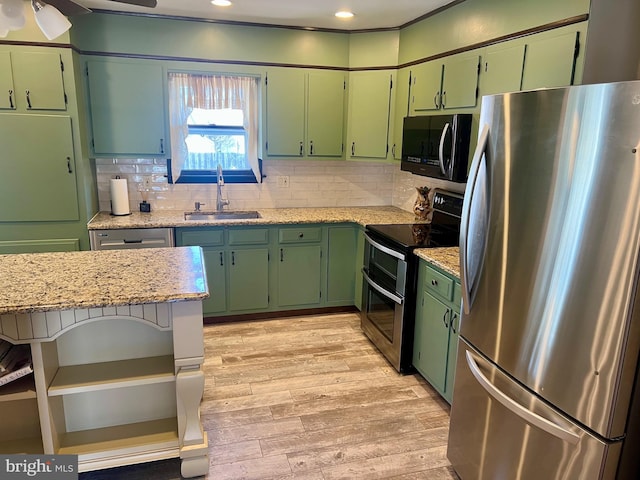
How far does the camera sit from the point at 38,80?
3166 mm

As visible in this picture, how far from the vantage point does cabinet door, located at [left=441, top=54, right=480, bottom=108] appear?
2861mm

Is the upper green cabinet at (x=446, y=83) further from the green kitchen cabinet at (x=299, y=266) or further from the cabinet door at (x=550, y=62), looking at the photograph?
the green kitchen cabinet at (x=299, y=266)

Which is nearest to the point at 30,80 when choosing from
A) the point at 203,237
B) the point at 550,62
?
the point at 203,237

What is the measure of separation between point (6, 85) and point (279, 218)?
2.13 meters

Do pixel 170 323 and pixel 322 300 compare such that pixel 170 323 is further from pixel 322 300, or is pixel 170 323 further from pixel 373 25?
pixel 373 25

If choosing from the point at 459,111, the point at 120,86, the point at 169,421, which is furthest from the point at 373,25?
the point at 169,421

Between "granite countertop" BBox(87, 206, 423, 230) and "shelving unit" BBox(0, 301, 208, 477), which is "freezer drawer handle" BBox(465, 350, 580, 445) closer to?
"shelving unit" BBox(0, 301, 208, 477)

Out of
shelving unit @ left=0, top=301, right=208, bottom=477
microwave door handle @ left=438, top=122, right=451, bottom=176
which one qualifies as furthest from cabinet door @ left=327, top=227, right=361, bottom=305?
shelving unit @ left=0, top=301, right=208, bottom=477

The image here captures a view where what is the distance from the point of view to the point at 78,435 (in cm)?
210

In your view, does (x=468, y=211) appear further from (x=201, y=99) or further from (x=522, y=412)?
(x=201, y=99)

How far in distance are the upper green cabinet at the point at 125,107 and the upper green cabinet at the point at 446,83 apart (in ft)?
6.63

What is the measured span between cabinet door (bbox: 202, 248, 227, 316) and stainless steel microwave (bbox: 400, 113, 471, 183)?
166 centimetres

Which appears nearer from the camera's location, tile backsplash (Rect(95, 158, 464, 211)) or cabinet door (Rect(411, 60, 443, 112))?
cabinet door (Rect(411, 60, 443, 112))

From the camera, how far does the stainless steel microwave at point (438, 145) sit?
9.50 ft
